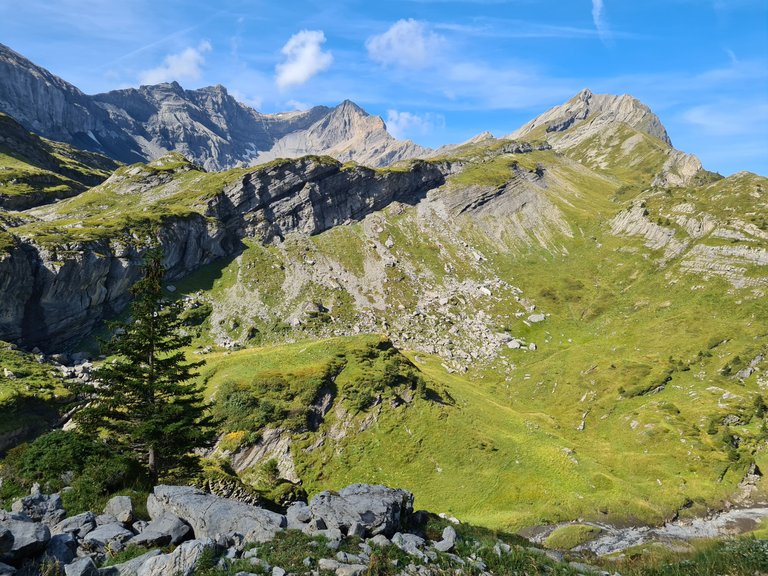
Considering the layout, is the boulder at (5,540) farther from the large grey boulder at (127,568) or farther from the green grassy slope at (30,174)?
the green grassy slope at (30,174)

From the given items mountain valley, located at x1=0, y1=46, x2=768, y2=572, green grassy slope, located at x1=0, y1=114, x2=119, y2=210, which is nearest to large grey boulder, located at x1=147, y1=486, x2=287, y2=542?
mountain valley, located at x1=0, y1=46, x2=768, y2=572

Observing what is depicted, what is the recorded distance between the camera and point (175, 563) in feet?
38.1

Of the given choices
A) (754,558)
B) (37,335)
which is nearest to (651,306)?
(754,558)

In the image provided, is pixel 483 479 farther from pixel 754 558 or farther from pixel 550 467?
pixel 754 558

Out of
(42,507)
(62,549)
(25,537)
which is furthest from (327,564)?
(42,507)

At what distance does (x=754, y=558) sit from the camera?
11.4 m

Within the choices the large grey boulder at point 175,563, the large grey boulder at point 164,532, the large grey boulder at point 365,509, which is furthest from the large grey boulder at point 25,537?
the large grey boulder at point 365,509

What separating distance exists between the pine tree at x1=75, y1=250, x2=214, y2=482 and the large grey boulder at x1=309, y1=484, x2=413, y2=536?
11.5 meters

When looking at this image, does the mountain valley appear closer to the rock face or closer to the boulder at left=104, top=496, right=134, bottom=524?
the rock face

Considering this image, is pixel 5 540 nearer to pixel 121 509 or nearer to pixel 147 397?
pixel 121 509

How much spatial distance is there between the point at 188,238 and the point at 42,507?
108 metres

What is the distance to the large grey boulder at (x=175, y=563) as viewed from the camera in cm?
1135

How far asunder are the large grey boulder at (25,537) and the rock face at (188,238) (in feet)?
283

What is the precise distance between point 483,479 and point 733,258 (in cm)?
10092
